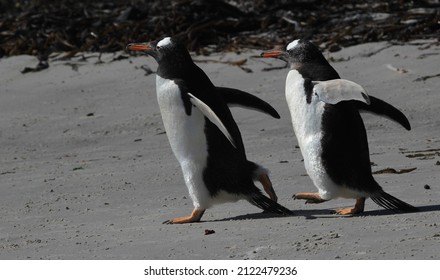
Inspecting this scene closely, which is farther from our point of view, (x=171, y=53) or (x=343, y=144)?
(x=171, y=53)

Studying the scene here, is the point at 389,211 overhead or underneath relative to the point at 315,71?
underneath

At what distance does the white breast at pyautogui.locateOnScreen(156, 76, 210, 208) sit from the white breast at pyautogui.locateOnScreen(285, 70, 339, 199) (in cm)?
45

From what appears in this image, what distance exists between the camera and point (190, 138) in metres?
5.76

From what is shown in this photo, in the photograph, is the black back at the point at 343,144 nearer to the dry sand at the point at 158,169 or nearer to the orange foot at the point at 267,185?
the dry sand at the point at 158,169

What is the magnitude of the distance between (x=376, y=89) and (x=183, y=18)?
256 cm

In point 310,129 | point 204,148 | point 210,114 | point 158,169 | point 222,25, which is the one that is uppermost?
point 210,114

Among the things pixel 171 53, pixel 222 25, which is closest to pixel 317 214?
pixel 171 53

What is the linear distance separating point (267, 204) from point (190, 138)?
1.60ft

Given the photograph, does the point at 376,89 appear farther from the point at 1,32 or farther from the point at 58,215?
the point at 1,32

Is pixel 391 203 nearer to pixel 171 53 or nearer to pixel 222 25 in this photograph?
pixel 171 53

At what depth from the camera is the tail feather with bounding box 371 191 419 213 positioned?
551 cm

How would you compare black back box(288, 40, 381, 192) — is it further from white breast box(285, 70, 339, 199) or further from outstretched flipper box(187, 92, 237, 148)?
outstretched flipper box(187, 92, 237, 148)

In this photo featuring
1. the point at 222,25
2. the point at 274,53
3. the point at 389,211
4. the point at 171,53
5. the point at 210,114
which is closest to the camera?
the point at 210,114

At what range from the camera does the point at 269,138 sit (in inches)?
316
